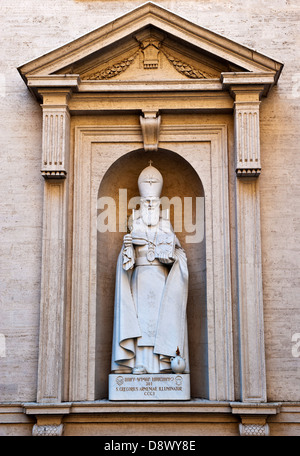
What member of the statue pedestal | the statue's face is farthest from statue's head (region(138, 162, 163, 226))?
the statue pedestal

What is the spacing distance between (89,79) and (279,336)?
4089mm

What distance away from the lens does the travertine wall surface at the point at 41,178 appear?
8.55 meters

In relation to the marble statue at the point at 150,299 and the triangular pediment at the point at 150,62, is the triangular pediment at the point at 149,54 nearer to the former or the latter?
the triangular pediment at the point at 150,62

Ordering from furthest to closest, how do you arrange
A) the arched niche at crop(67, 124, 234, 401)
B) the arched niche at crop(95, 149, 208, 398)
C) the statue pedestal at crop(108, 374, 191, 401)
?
1. the arched niche at crop(95, 149, 208, 398)
2. the arched niche at crop(67, 124, 234, 401)
3. the statue pedestal at crop(108, 374, 191, 401)

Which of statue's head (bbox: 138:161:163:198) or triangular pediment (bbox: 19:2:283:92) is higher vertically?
triangular pediment (bbox: 19:2:283:92)

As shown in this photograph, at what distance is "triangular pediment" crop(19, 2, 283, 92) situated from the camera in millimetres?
8812

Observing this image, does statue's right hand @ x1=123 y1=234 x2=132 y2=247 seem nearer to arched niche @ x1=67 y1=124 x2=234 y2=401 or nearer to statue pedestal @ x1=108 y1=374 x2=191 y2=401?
arched niche @ x1=67 y1=124 x2=234 y2=401

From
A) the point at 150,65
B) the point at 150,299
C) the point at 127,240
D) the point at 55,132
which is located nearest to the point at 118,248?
the point at 127,240

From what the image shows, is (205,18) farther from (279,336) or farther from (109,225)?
(279,336)

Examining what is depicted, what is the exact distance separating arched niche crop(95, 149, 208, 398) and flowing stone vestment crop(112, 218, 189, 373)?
0.87 feet

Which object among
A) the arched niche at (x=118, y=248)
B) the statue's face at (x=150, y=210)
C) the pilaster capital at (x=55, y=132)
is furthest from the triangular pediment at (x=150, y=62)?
the statue's face at (x=150, y=210)

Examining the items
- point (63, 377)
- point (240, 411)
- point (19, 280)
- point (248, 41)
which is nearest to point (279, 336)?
point (240, 411)

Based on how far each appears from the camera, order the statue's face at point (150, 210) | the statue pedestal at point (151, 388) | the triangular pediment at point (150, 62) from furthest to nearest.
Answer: the statue's face at point (150, 210), the triangular pediment at point (150, 62), the statue pedestal at point (151, 388)

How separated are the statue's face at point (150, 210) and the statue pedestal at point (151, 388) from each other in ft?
6.60
